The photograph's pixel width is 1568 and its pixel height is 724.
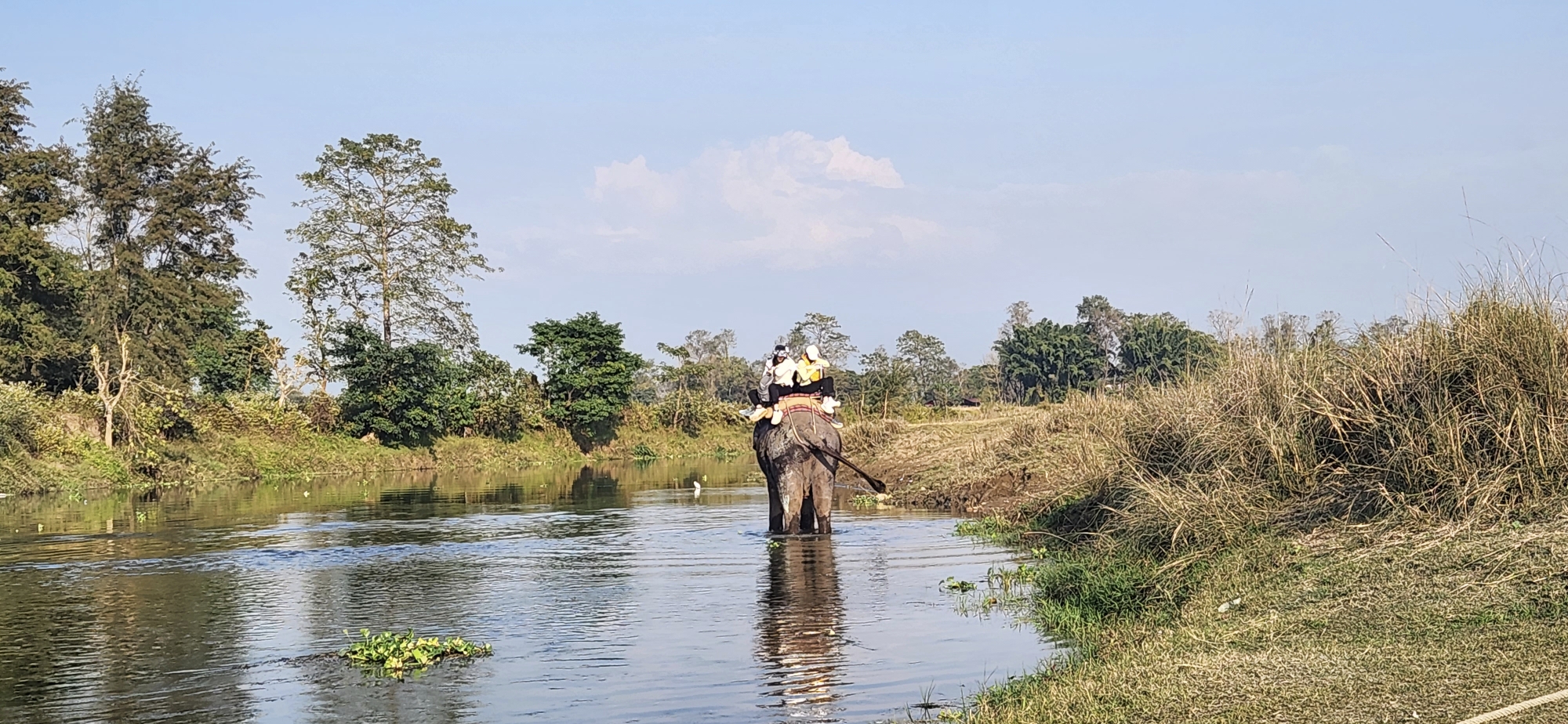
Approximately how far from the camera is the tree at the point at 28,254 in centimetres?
3616

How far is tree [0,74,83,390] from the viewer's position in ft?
119

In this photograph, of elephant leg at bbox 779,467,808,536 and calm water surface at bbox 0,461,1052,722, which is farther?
elephant leg at bbox 779,467,808,536

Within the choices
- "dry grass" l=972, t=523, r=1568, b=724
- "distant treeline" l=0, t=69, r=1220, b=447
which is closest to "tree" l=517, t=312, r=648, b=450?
"distant treeline" l=0, t=69, r=1220, b=447

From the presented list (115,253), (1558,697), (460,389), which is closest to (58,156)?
(115,253)

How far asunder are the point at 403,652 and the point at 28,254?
32.4 m

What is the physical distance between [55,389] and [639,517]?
2611 centimetres

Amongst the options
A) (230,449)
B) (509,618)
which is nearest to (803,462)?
(509,618)

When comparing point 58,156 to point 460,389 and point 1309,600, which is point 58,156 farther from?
point 1309,600

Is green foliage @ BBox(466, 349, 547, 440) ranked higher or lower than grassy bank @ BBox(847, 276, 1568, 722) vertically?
higher

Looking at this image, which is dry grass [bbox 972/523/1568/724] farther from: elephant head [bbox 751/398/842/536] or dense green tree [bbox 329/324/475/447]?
dense green tree [bbox 329/324/475/447]

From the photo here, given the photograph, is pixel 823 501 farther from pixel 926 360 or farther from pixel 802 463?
pixel 926 360

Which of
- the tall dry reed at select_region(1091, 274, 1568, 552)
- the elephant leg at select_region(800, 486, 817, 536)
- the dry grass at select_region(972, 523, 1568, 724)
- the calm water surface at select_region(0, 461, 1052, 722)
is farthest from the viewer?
the elephant leg at select_region(800, 486, 817, 536)

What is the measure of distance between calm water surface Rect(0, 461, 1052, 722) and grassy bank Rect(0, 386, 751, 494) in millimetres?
10385

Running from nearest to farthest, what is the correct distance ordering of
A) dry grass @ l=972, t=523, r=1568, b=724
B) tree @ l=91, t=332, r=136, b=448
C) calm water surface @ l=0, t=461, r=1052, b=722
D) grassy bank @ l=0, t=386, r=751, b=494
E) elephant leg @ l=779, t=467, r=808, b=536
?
dry grass @ l=972, t=523, r=1568, b=724, calm water surface @ l=0, t=461, r=1052, b=722, elephant leg @ l=779, t=467, r=808, b=536, grassy bank @ l=0, t=386, r=751, b=494, tree @ l=91, t=332, r=136, b=448
